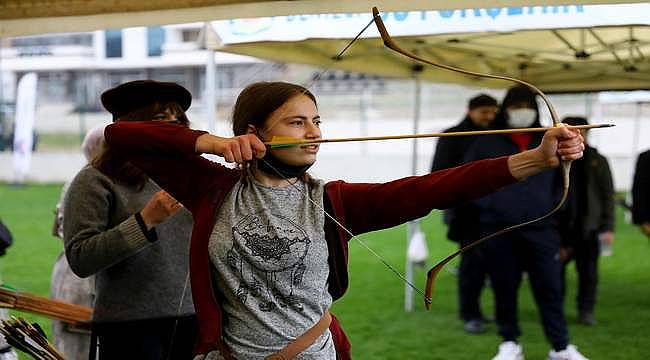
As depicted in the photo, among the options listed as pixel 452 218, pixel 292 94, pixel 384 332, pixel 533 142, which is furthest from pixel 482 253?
pixel 292 94

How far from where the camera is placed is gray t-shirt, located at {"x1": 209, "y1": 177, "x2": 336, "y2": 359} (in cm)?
161

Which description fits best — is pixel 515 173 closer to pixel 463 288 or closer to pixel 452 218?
pixel 452 218

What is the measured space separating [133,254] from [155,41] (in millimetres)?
24361

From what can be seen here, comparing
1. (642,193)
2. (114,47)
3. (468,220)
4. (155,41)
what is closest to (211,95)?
(468,220)

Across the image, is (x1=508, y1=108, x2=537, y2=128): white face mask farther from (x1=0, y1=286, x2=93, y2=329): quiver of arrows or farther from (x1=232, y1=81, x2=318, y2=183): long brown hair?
(x1=232, y1=81, x2=318, y2=183): long brown hair

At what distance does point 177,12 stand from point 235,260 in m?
0.91

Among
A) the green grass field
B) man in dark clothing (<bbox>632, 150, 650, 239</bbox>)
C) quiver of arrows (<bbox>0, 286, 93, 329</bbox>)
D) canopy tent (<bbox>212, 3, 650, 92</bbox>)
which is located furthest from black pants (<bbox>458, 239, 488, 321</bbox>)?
quiver of arrows (<bbox>0, 286, 93, 329</bbox>)

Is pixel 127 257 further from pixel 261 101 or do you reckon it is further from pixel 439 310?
pixel 439 310

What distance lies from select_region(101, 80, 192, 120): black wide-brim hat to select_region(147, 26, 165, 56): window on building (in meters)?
23.6

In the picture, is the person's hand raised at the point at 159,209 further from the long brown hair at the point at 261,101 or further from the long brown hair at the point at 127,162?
the long brown hair at the point at 261,101

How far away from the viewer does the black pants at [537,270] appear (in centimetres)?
407

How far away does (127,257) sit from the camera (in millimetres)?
2109

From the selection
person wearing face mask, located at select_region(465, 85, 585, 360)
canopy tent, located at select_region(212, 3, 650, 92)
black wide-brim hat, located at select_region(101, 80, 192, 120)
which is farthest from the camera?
person wearing face mask, located at select_region(465, 85, 585, 360)

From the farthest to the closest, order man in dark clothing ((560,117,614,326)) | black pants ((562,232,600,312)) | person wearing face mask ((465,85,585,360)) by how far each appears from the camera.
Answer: black pants ((562,232,600,312)) → man in dark clothing ((560,117,614,326)) → person wearing face mask ((465,85,585,360))
